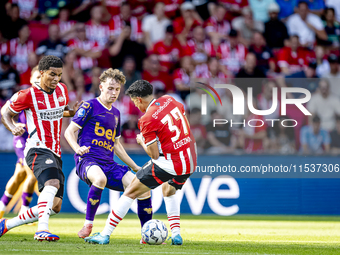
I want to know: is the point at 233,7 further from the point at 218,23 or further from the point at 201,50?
the point at 201,50

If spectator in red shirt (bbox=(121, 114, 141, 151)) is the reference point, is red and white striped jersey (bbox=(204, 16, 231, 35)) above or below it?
above

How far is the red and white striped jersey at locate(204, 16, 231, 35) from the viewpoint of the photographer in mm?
13945

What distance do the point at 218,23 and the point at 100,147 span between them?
906cm

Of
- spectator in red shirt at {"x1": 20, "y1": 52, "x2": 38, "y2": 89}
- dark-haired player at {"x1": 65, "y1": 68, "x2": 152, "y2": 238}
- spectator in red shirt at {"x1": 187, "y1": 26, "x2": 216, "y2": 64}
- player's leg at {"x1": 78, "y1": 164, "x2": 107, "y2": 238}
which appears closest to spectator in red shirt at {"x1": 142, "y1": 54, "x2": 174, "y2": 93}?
spectator in red shirt at {"x1": 187, "y1": 26, "x2": 216, "y2": 64}

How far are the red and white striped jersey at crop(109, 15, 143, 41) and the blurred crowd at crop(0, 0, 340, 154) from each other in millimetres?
30

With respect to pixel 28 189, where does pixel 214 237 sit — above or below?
below

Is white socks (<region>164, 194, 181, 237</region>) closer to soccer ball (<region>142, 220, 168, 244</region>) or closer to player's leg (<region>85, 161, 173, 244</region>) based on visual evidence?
soccer ball (<region>142, 220, 168, 244</region>)

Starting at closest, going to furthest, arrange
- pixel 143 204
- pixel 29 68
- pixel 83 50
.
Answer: pixel 143 204, pixel 29 68, pixel 83 50

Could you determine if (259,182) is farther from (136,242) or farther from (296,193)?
(136,242)

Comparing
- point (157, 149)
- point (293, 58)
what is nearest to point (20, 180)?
point (157, 149)

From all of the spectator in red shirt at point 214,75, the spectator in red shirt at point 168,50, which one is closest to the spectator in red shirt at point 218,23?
the spectator in red shirt at point 168,50

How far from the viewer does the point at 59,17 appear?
13320 mm

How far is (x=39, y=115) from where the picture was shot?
18.8 feet

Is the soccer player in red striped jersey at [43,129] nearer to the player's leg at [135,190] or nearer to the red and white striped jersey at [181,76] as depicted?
the player's leg at [135,190]
